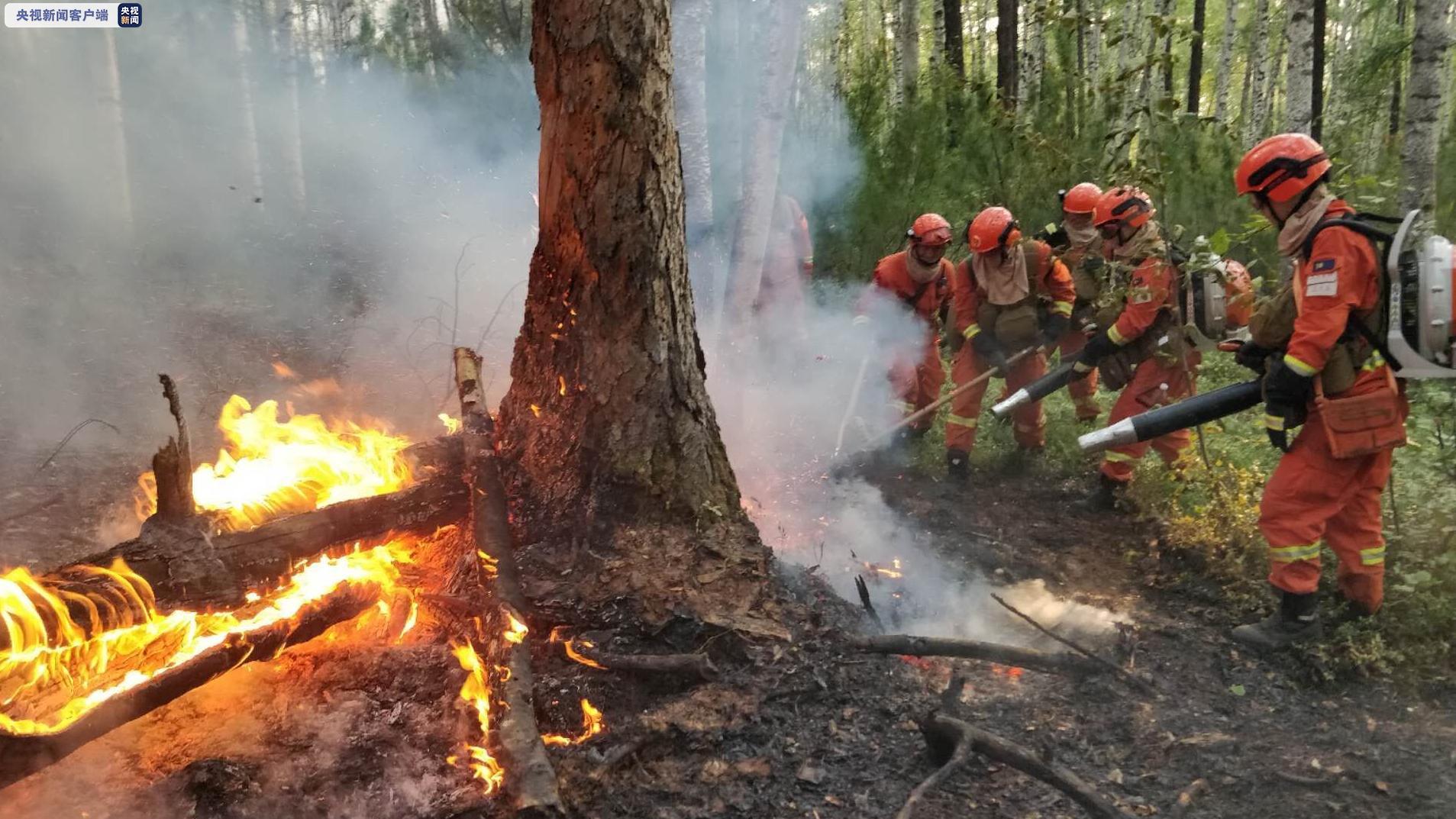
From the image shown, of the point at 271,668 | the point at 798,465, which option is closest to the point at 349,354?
the point at 798,465

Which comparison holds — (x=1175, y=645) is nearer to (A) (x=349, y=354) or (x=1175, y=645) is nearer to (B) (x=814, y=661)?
(B) (x=814, y=661)

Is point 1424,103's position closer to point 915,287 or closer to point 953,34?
point 915,287

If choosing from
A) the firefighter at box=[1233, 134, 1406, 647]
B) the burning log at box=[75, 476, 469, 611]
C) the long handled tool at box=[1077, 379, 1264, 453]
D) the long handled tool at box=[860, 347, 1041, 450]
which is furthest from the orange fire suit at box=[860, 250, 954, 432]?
the burning log at box=[75, 476, 469, 611]

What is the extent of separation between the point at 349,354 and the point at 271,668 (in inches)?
249

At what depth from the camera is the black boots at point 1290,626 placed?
3688 mm

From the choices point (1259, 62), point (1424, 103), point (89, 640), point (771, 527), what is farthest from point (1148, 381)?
point (1259, 62)

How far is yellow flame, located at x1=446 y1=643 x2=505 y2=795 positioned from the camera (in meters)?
2.47

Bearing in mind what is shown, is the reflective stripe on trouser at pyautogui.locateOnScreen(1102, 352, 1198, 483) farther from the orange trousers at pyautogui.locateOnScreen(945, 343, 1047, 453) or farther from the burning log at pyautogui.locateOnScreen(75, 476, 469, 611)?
the burning log at pyautogui.locateOnScreen(75, 476, 469, 611)

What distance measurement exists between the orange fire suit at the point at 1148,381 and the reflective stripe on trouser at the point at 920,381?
1789mm

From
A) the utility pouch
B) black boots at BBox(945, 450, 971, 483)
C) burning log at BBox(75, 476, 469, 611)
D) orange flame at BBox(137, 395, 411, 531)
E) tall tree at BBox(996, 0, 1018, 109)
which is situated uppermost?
tall tree at BBox(996, 0, 1018, 109)

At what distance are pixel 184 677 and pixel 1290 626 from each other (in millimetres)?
4608

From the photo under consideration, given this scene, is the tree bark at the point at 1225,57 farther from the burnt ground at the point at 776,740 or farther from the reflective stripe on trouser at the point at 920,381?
the burnt ground at the point at 776,740

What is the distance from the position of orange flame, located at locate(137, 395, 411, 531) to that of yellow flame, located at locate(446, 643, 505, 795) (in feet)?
3.29

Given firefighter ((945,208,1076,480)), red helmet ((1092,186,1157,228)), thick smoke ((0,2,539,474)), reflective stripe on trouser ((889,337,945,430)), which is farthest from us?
thick smoke ((0,2,539,474))
